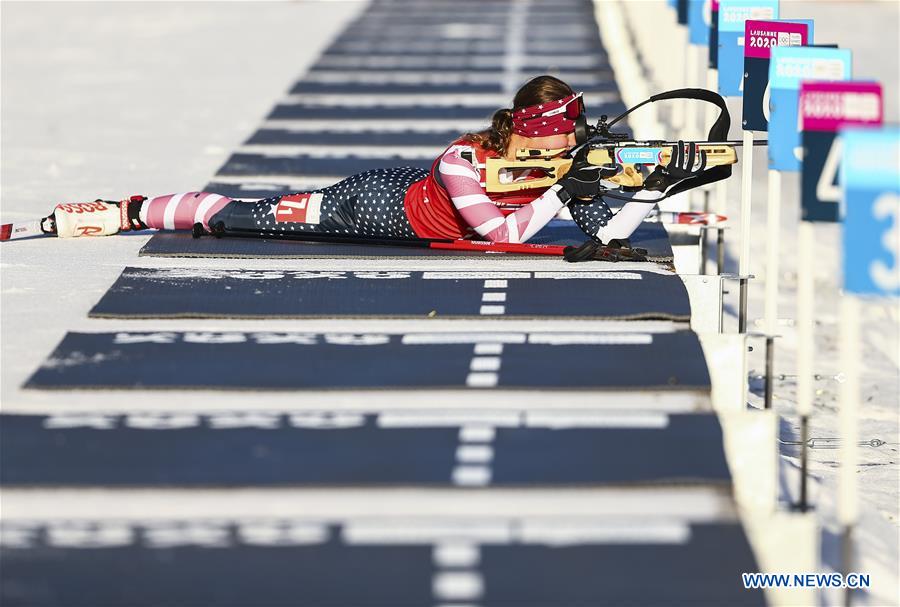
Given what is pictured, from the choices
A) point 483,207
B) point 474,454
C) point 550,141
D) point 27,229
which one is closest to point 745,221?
point 550,141

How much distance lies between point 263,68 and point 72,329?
343 inches

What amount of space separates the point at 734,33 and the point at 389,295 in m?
2.30

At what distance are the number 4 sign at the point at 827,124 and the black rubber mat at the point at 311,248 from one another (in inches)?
90.5

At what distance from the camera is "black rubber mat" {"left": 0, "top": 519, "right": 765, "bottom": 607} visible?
162 inches

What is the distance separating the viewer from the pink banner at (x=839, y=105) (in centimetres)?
468

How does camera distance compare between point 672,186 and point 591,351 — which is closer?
point 591,351

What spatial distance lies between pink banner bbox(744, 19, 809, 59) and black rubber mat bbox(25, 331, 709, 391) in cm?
144

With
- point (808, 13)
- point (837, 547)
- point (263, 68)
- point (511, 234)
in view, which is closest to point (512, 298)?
point (511, 234)

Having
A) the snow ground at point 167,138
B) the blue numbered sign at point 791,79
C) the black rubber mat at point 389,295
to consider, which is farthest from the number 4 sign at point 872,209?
the black rubber mat at point 389,295

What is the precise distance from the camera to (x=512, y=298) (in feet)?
21.4

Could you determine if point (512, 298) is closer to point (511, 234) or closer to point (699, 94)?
point (511, 234)

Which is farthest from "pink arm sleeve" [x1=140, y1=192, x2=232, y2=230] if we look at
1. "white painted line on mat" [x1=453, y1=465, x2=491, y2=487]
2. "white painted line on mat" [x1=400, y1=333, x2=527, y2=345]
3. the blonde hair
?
"white painted line on mat" [x1=453, y1=465, x2=491, y2=487]

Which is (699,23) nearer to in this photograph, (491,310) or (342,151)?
(342,151)

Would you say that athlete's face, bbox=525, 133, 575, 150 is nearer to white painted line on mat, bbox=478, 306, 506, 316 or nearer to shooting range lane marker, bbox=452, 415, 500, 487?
white painted line on mat, bbox=478, 306, 506, 316
